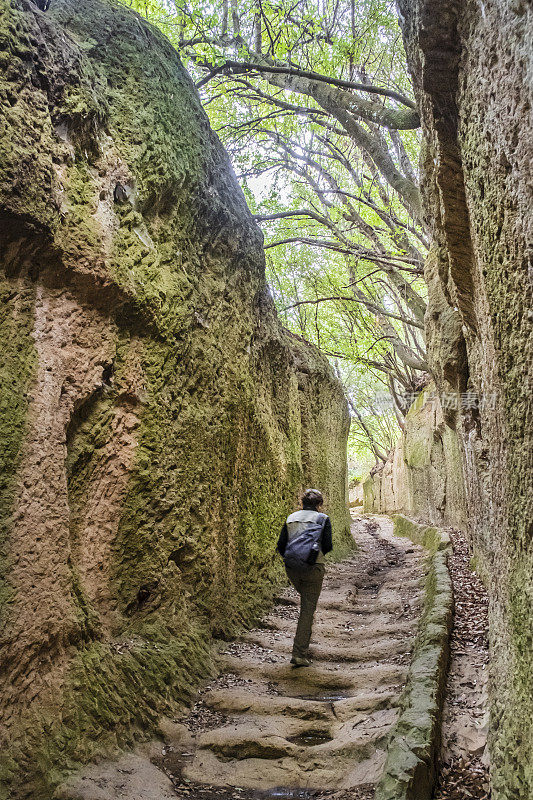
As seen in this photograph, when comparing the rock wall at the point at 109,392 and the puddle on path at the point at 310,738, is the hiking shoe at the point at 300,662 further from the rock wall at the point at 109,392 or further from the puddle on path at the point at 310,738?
the puddle on path at the point at 310,738

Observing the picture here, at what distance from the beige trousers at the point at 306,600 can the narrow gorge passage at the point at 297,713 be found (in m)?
0.23

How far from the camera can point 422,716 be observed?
3486 millimetres

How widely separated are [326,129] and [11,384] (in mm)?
11062

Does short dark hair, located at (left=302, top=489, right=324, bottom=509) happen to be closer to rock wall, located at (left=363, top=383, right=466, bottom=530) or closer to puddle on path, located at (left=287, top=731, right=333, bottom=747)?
puddle on path, located at (left=287, top=731, right=333, bottom=747)

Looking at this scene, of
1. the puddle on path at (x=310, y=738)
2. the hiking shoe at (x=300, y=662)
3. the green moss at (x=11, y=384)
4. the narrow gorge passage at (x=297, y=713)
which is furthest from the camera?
the hiking shoe at (x=300, y=662)

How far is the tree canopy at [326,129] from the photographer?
29.4 ft

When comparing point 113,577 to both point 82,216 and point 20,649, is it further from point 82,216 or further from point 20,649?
point 82,216

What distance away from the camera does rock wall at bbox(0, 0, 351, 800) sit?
11.3 ft

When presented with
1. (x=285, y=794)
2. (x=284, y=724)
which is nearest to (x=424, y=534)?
(x=284, y=724)

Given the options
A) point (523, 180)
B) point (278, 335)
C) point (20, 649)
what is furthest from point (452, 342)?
point (20, 649)

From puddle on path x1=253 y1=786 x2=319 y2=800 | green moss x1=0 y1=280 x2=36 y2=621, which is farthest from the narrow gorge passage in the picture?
green moss x1=0 y1=280 x2=36 y2=621

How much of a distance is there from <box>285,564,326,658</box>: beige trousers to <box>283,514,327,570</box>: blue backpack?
0.20 ft

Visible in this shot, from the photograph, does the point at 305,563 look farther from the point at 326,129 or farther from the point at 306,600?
the point at 326,129

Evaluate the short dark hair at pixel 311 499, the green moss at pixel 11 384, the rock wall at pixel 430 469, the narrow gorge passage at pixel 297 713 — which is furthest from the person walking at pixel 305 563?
the rock wall at pixel 430 469
